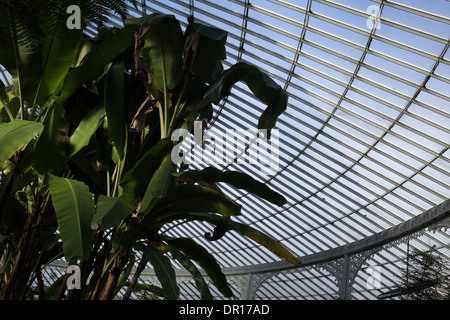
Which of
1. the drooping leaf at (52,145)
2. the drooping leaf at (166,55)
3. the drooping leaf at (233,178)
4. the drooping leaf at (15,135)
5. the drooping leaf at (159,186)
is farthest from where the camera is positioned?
the drooping leaf at (166,55)

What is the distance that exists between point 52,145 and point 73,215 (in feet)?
4.56

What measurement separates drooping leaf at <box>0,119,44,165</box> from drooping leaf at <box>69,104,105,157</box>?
0.83 meters

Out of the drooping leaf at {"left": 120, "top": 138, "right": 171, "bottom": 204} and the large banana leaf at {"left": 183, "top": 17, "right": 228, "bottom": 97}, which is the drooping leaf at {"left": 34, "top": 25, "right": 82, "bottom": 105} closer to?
the large banana leaf at {"left": 183, "top": 17, "right": 228, "bottom": 97}

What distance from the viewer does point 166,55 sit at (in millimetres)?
6477

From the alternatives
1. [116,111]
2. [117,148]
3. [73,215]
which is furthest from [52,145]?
Result: [73,215]

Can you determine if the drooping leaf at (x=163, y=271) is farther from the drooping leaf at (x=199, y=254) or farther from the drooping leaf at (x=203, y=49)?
→ the drooping leaf at (x=203, y=49)

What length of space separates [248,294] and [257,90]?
21.8 meters

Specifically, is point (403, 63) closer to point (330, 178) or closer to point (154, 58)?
point (330, 178)

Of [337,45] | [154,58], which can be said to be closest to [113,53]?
[154,58]

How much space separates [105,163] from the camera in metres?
6.64

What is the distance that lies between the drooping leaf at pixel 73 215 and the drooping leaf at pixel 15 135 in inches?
18.6

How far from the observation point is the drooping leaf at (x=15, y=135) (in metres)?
4.86

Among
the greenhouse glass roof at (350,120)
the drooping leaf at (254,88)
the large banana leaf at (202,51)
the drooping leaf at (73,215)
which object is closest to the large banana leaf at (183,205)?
the drooping leaf at (73,215)

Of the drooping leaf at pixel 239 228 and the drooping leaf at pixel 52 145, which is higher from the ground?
the drooping leaf at pixel 52 145
